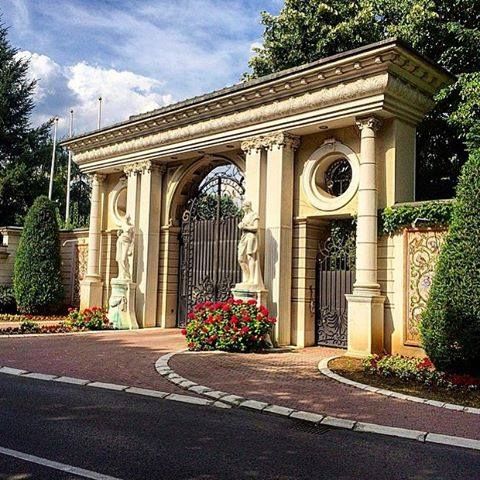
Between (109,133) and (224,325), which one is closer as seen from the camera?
(224,325)

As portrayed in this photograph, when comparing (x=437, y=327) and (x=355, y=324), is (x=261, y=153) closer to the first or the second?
(x=355, y=324)

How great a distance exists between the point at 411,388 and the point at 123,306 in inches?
403

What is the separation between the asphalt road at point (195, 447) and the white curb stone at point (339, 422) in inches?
5.6

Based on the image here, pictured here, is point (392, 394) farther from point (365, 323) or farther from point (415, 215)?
point (415, 215)

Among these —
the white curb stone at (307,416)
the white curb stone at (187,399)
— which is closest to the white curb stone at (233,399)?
the white curb stone at (187,399)

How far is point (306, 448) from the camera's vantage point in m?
5.38

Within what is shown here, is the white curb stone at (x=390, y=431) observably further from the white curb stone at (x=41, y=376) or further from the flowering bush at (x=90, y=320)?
the flowering bush at (x=90, y=320)

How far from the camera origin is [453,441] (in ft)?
18.6

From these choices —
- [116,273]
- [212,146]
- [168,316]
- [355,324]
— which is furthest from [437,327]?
[116,273]

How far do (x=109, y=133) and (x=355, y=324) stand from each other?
10.7 metres

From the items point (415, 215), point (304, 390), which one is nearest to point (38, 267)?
point (415, 215)

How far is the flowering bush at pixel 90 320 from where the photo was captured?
52.1 feet

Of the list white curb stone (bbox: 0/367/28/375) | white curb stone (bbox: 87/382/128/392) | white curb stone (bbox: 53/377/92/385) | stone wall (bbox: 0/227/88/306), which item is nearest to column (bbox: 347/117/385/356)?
white curb stone (bbox: 87/382/128/392)

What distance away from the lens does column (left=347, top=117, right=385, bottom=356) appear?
1123cm
